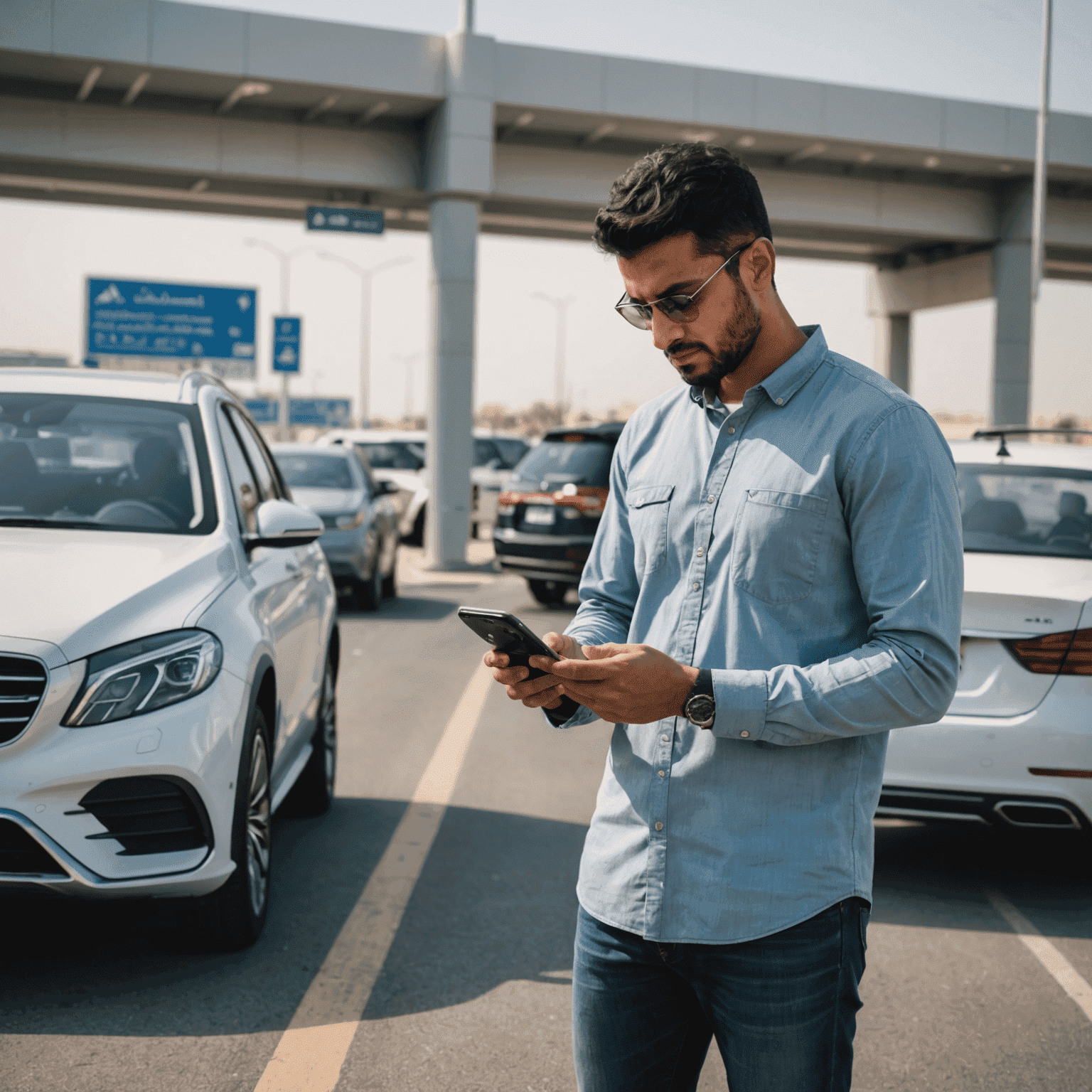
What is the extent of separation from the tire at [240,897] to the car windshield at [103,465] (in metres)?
0.97

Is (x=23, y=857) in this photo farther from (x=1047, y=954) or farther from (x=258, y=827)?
(x=1047, y=954)

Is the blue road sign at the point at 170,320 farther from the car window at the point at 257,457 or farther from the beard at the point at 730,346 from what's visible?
the beard at the point at 730,346

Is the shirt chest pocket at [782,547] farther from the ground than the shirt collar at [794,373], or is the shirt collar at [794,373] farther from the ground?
the shirt collar at [794,373]

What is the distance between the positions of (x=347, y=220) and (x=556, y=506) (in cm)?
857

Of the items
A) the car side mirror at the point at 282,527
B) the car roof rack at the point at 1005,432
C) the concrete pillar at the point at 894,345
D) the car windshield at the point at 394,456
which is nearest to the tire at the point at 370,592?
the car roof rack at the point at 1005,432

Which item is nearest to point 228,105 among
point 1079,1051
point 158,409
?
point 158,409

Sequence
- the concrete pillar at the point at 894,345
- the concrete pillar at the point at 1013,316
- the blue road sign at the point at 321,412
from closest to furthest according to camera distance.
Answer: the concrete pillar at the point at 1013,316 < the concrete pillar at the point at 894,345 < the blue road sign at the point at 321,412

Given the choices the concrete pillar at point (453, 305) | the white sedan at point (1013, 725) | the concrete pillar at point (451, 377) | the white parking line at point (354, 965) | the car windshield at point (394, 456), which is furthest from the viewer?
the car windshield at point (394, 456)

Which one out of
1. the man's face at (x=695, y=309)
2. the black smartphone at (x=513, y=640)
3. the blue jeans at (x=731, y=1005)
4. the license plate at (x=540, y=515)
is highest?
the man's face at (x=695, y=309)

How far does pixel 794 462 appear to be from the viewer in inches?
77.2

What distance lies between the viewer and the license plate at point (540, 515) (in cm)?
1407

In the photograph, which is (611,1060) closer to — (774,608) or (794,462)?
(774,608)

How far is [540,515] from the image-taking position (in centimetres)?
1416

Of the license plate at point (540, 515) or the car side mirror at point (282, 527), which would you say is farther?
the license plate at point (540, 515)
